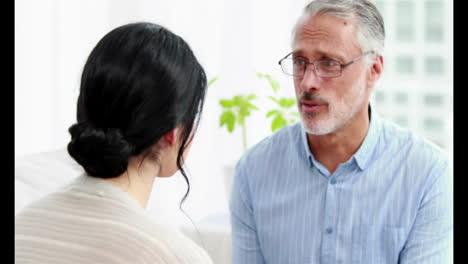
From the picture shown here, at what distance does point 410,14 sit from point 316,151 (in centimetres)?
185

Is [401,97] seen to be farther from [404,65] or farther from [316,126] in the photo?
[316,126]

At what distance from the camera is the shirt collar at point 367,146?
1.70m

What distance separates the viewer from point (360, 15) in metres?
1.70

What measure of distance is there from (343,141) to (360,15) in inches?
13.8

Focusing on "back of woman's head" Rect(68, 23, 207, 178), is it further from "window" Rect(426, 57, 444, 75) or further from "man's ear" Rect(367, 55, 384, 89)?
"window" Rect(426, 57, 444, 75)

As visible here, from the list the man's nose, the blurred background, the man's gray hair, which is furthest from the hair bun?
the blurred background

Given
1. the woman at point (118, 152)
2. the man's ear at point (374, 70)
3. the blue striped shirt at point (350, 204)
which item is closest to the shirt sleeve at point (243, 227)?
the blue striped shirt at point (350, 204)

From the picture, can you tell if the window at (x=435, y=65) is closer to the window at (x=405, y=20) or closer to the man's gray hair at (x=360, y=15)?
the window at (x=405, y=20)

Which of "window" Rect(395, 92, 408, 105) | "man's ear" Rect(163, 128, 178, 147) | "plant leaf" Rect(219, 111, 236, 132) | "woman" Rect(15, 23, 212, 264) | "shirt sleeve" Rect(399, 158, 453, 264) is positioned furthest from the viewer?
"window" Rect(395, 92, 408, 105)

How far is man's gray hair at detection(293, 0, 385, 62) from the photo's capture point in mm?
1684

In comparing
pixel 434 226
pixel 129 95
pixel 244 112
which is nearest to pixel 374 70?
pixel 434 226

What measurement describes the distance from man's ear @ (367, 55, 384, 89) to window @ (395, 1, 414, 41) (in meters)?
1.69
